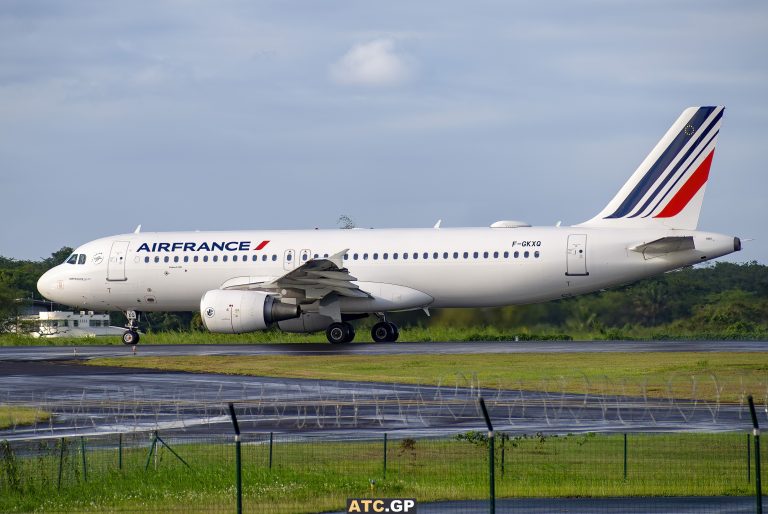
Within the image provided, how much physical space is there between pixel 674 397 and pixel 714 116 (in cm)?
1873

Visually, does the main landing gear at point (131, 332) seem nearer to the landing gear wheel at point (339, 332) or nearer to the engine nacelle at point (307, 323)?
the engine nacelle at point (307, 323)

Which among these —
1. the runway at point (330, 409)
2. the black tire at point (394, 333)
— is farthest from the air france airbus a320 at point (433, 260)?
the runway at point (330, 409)

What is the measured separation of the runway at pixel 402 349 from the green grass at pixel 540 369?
6.21 ft

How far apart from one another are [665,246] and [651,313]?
4.75 meters

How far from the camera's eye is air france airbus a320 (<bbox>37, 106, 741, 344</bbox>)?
43969 millimetres

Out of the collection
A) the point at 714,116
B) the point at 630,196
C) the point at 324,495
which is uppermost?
the point at 714,116

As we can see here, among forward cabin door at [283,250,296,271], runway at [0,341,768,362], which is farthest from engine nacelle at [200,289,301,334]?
forward cabin door at [283,250,296,271]

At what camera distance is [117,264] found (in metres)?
50.9

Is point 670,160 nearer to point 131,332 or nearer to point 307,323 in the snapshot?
point 307,323

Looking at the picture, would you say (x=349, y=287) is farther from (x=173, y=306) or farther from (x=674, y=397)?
(x=674, y=397)

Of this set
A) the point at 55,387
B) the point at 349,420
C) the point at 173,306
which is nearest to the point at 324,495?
the point at 349,420

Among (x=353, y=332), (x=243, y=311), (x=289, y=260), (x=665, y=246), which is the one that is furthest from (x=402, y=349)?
(x=665, y=246)

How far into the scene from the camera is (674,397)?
28.5 m

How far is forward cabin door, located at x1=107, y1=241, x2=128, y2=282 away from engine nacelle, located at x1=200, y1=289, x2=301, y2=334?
270 inches
